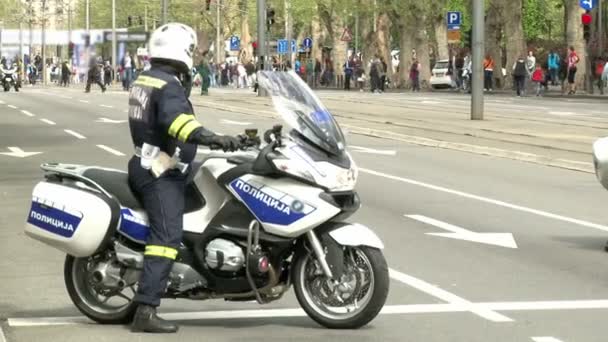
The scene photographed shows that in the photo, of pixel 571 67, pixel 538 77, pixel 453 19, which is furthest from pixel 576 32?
pixel 453 19

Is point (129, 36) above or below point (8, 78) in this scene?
above

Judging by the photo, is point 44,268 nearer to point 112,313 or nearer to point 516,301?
point 112,313

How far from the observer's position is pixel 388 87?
78.2 meters

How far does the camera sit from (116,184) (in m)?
8.30

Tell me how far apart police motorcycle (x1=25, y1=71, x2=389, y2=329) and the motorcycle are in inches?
2450

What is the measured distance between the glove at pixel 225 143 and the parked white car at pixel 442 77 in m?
63.5

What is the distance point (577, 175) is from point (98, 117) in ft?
63.0

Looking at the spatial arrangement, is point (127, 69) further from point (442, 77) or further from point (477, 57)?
point (477, 57)

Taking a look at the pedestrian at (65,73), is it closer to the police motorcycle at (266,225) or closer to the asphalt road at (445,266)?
the asphalt road at (445,266)

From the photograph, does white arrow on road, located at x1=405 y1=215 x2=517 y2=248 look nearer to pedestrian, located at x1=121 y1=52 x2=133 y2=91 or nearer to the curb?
the curb

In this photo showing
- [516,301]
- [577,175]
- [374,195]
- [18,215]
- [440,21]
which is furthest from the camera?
[440,21]

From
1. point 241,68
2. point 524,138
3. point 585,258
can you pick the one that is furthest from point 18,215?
point 241,68

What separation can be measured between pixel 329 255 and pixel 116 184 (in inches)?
48.3

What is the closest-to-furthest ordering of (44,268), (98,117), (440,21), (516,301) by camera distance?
(516,301) → (44,268) → (98,117) → (440,21)
